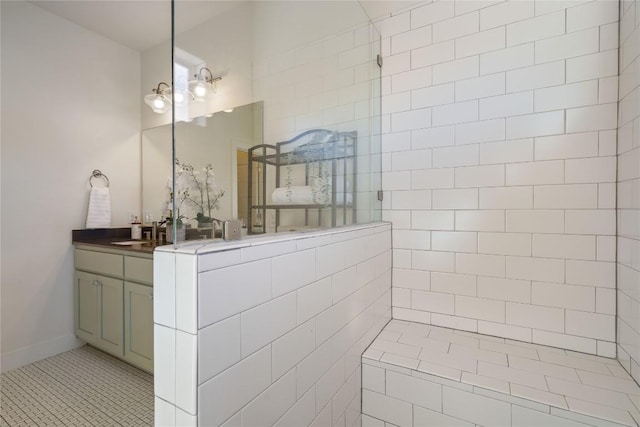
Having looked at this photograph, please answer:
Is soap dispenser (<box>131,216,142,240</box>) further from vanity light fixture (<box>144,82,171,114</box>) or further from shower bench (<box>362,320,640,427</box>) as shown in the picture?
shower bench (<box>362,320,640,427</box>)

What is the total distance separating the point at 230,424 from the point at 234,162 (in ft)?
2.43

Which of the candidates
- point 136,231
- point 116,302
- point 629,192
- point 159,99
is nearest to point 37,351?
point 116,302

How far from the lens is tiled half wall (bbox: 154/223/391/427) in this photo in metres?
A: 0.60

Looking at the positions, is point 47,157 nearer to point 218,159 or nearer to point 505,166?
point 218,159

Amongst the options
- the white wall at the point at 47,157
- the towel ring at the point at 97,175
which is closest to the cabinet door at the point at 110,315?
the white wall at the point at 47,157

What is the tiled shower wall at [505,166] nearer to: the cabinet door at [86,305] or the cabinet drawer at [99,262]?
the cabinet drawer at [99,262]

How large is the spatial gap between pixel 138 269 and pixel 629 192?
2536mm

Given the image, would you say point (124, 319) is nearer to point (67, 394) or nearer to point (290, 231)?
point (67, 394)

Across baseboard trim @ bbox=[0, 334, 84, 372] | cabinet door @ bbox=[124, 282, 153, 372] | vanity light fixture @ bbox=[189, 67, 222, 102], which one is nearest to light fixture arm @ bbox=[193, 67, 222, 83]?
vanity light fixture @ bbox=[189, 67, 222, 102]

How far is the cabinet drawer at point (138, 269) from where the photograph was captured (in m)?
1.75

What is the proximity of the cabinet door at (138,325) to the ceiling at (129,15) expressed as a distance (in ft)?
6.38

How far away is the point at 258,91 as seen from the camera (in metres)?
1.20

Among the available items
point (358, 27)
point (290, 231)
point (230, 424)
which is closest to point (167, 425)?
point (230, 424)

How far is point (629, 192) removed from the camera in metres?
1.18
